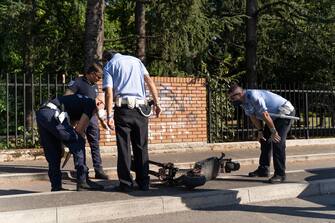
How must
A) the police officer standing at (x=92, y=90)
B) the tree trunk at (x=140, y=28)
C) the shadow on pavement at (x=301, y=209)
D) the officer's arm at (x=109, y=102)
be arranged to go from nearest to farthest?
the officer's arm at (x=109, y=102)
the shadow on pavement at (x=301, y=209)
the police officer standing at (x=92, y=90)
the tree trunk at (x=140, y=28)

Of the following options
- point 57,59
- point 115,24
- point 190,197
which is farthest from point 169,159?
point 115,24

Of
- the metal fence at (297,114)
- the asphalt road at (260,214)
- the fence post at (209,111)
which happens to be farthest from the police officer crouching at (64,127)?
the metal fence at (297,114)

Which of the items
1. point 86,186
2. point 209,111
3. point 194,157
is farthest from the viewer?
point 209,111

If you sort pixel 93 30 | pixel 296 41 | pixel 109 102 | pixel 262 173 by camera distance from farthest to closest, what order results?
pixel 296 41 < pixel 93 30 < pixel 262 173 < pixel 109 102

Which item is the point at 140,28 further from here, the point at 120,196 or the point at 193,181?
the point at 120,196

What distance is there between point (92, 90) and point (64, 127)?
116 cm

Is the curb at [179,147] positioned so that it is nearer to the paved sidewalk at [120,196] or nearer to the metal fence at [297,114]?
the metal fence at [297,114]

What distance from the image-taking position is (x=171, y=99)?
1385cm

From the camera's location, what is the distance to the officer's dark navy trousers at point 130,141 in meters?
7.34

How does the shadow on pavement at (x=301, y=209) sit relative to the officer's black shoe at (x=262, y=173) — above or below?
below

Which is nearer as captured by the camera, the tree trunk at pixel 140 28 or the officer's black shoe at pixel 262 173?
the officer's black shoe at pixel 262 173

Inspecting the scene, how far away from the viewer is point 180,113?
14000mm

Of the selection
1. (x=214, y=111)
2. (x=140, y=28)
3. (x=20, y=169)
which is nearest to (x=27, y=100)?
(x=20, y=169)

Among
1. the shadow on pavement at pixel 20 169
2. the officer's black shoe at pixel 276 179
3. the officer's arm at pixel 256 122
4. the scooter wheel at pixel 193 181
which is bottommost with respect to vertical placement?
the shadow on pavement at pixel 20 169
